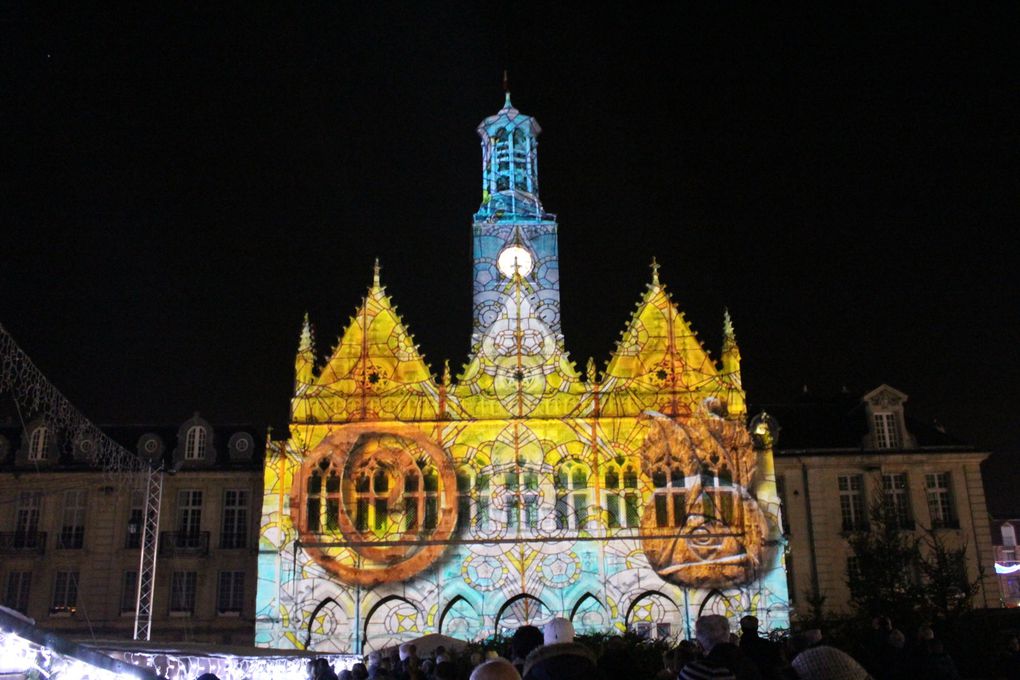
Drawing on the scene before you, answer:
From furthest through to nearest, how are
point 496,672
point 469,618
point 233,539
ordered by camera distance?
1. point 233,539
2. point 469,618
3. point 496,672

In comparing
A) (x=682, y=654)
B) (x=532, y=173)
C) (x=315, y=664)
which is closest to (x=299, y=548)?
(x=532, y=173)

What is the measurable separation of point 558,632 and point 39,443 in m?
38.4

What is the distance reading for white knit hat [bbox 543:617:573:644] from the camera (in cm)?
714

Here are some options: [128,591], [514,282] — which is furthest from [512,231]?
[128,591]

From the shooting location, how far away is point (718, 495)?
3191 centimetres

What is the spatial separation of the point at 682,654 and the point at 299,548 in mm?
23497

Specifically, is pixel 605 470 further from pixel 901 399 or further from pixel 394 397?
Answer: pixel 901 399

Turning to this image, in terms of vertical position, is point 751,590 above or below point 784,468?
below

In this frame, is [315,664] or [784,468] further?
[784,468]

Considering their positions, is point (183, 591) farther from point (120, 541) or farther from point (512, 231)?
point (512, 231)

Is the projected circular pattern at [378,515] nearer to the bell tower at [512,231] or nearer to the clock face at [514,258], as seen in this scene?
the bell tower at [512,231]

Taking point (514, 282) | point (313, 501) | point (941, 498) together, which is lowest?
point (313, 501)

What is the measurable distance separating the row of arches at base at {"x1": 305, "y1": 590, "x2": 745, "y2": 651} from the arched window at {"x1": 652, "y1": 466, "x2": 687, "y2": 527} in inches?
88.7

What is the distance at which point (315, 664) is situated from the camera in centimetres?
1271
